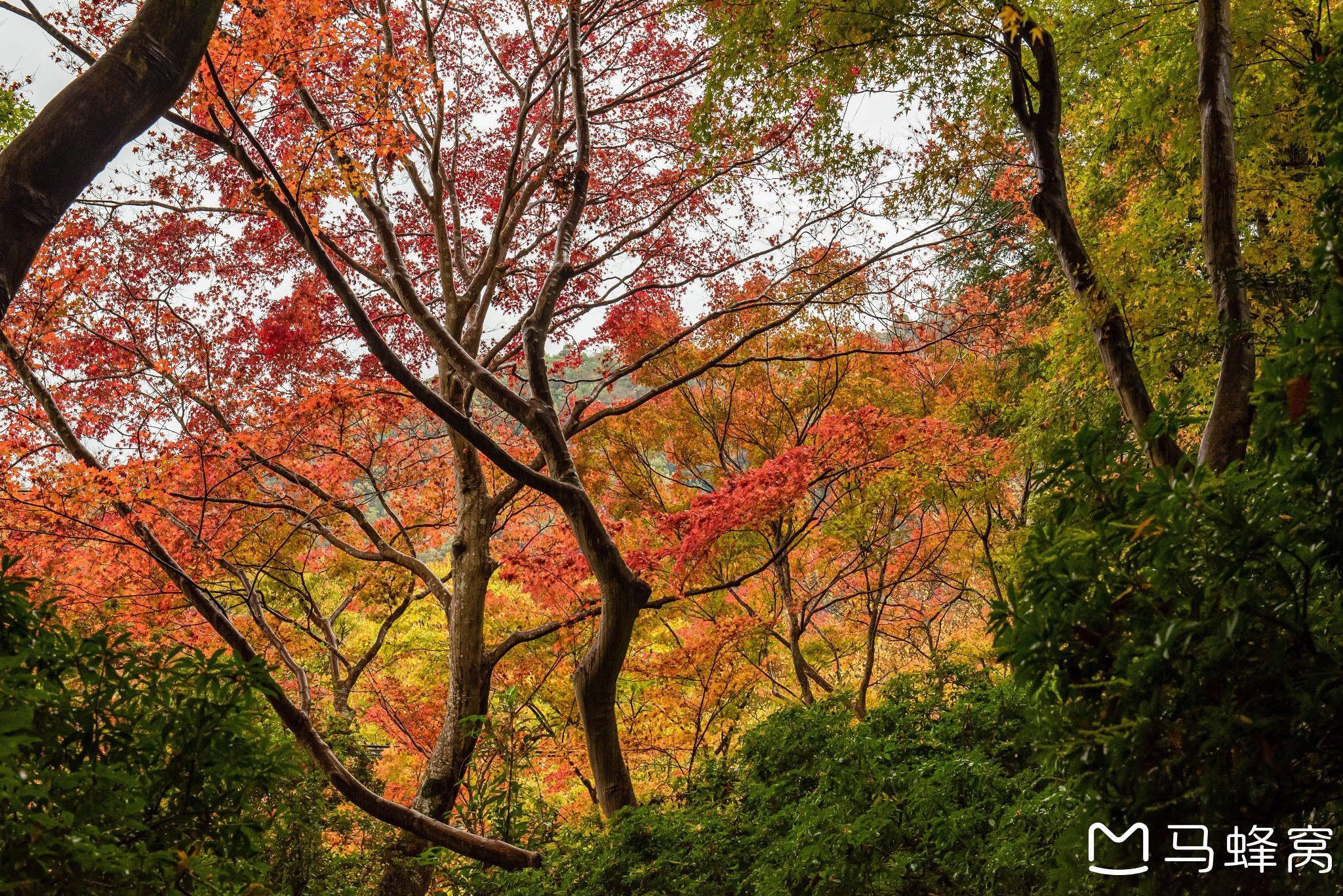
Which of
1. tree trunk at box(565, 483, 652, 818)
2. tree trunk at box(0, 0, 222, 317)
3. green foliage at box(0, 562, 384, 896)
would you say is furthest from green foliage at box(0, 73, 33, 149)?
green foliage at box(0, 562, 384, 896)

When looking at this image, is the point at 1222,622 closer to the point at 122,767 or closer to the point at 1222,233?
the point at 122,767

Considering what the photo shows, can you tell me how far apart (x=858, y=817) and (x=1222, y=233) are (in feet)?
11.7

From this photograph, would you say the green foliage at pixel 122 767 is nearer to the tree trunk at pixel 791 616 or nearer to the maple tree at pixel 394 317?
the maple tree at pixel 394 317

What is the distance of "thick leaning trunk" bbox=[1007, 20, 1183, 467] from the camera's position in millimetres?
4298

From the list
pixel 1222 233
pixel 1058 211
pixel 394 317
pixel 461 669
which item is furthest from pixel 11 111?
pixel 1222 233

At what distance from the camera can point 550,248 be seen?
860 cm

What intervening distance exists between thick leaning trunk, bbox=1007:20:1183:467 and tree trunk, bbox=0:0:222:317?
4.02 metres

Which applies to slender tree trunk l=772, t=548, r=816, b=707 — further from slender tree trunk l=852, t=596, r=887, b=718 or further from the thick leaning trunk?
the thick leaning trunk

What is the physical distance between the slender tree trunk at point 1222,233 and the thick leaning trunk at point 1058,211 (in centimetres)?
42

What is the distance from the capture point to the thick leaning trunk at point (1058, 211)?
4.30 m

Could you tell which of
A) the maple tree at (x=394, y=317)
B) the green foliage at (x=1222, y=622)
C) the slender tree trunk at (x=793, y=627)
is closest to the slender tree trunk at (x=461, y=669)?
the maple tree at (x=394, y=317)

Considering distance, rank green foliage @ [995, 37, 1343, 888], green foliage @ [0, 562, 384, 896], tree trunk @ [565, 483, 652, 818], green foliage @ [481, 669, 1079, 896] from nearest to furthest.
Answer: green foliage @ [995, 37, 1343, 888] → green foliage @ [0, 562, 384, 896] → green foliage @ [481, 669, 1079, 896] → tree trunk @ [565, 483, 652, 818]

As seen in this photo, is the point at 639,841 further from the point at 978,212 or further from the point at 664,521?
the point at 978,212

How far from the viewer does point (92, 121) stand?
301 centimetres
